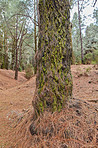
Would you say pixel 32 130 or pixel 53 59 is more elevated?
pixel 53 59

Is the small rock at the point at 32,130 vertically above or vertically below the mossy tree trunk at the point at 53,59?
below

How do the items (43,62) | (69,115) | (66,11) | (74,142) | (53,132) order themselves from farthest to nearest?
1. (66,11)
2. (43,62)
3. (69,115)
4. (53,132)
5. (74,142)

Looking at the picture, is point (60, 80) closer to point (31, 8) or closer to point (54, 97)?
point (54, 97)

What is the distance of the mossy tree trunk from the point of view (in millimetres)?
1526

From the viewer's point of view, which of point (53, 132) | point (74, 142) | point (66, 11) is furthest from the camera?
point (66, 11)

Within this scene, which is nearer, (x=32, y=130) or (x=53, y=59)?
(x=32, y=130)

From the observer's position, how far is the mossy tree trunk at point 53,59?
1.53 m

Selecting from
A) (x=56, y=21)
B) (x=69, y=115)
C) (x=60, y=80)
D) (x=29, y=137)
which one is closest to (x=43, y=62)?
(x=60, y=80)

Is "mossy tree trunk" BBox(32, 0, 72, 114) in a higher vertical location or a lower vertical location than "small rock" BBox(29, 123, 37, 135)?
higher

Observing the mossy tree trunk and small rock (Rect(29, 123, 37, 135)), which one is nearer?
small rock (Rect(29, 123, 37, 135))

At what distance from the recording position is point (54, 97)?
1.52 meters

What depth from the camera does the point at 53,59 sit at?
1.58 m

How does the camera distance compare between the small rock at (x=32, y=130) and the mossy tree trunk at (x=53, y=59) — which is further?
the mossy tree trunk at (x=53, y=59)

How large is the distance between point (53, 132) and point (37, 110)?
1.26ft
